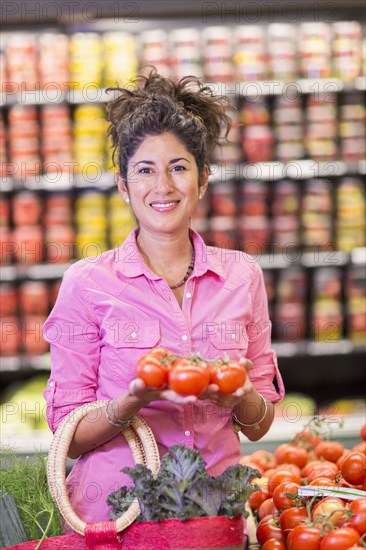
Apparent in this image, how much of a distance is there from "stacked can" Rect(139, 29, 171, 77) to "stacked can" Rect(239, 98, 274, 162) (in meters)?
0.54

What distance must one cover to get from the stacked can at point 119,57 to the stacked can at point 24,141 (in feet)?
1.69

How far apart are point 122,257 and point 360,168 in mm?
3273

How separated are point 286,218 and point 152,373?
12.1ft

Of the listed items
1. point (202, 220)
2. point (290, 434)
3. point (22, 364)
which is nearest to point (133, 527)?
point (290, 434)

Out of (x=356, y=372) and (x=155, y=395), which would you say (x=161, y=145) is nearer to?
(x=155, y=395)

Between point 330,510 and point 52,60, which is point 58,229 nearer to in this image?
point 52,60

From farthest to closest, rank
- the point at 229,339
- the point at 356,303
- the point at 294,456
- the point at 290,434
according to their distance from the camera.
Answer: the point at 356,303, the point at 290,434, the point at 294,456, the point at 229,339

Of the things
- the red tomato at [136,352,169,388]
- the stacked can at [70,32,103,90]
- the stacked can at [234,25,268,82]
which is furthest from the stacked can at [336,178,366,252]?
the red tomato at [136,352,169,388]

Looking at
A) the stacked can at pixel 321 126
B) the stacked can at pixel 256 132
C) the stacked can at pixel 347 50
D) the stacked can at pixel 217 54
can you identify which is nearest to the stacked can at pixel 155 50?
the stacked can at pixel 217 54

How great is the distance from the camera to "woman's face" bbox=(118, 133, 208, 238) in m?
2.16

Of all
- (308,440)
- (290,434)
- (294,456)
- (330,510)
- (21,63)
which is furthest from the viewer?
(21,63)

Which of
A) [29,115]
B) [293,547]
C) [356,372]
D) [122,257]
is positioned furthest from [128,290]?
[356,372]

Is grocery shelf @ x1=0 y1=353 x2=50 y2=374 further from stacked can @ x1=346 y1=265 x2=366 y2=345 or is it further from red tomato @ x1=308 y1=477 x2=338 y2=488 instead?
red tomato @ x1=308 y1=477 x2=338 y2=488

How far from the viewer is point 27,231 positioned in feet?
17.4
